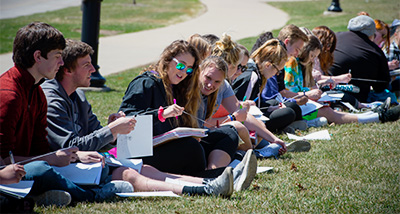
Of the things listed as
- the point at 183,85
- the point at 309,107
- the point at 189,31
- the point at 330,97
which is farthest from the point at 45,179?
the point at 189,31

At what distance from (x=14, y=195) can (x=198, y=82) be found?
209 cm

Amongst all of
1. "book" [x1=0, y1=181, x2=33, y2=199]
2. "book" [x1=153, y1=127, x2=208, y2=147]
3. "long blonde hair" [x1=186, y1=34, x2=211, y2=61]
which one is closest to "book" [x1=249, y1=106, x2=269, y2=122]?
"long blonde hair" [x1=186, y1=34, x2=211, y2=61]

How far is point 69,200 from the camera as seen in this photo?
360cm

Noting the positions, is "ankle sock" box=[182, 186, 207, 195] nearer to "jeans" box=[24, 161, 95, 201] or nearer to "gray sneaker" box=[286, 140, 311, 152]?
"jeans" box=[24, 161, 95, 201]

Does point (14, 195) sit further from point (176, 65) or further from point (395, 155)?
point (395, 155)

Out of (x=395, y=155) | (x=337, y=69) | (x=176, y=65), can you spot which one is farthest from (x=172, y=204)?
(x=337, y=69)

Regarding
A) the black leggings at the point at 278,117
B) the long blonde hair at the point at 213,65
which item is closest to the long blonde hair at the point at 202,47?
the long blonde hair at the point at 213,65

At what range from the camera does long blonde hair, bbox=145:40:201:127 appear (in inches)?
186

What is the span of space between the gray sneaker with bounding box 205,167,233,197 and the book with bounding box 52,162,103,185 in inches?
32.9

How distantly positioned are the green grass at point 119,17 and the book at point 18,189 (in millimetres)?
12711

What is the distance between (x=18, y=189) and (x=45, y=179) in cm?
23

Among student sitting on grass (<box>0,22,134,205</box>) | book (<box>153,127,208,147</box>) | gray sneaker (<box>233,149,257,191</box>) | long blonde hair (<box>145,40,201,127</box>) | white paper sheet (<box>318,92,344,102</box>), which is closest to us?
student sitting on grass (<box>0,22,134,205</box>)

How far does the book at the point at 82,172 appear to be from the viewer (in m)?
3.77

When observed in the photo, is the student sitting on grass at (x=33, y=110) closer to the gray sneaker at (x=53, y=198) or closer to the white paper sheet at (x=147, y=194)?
the gray sneaker at (x=53, y=198)
